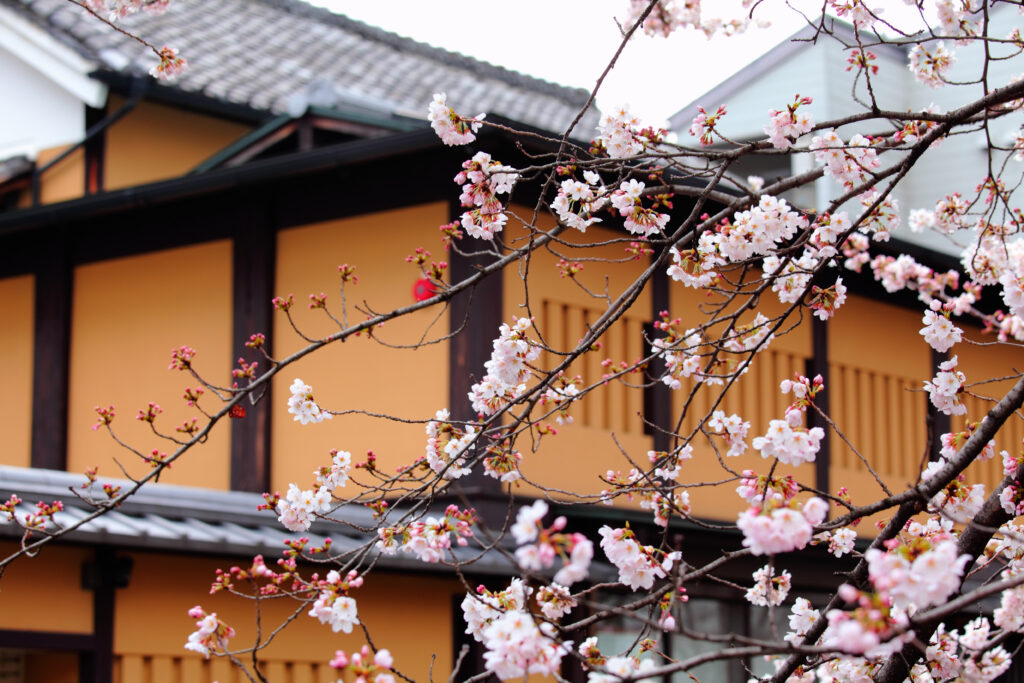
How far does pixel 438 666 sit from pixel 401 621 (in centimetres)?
34

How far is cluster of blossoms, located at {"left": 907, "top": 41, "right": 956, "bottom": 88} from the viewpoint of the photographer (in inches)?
204

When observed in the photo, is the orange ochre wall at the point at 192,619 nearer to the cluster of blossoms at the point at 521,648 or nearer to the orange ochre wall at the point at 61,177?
the cluster of blossoms at the point at 521,648

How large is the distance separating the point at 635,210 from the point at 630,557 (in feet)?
3.89

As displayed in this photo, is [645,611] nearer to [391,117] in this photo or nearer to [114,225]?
[391,117]

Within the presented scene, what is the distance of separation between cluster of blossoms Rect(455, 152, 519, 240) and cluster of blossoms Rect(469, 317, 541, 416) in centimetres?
34

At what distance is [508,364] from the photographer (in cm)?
436

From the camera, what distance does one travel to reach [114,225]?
9438 millimetres

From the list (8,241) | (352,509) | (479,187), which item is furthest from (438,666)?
(8,241)

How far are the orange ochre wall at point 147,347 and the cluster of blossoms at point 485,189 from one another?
4.76 m

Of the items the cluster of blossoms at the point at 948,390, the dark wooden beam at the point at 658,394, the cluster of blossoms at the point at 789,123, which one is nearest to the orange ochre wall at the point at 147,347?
the dark wooden beam at the point at 658,394

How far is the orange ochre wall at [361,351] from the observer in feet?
25.7

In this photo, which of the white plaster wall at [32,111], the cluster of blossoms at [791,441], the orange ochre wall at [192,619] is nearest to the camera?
the cluster of blossoms at [791,441]

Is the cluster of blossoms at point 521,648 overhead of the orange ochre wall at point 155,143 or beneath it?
beneath

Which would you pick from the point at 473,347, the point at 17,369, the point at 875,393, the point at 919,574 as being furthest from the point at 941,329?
the point at 17,369
